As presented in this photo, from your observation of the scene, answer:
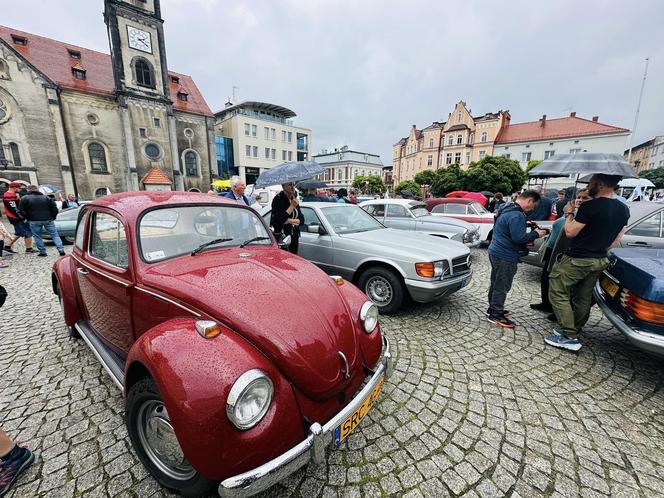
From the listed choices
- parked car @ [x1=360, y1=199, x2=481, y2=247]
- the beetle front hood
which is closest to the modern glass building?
parked car @ [x1=360, y1=199, x2=481, y2=247]

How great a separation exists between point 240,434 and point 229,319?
626 mm

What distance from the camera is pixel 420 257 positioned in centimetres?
400

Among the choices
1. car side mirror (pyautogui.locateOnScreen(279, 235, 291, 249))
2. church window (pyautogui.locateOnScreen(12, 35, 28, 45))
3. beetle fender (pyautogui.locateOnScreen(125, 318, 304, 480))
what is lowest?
beetle fender (pyautogui.locateOnScreen(125, 318, 304, 480))

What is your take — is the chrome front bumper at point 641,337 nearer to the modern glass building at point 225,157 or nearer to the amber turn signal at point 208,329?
the amber turn signal at point 208,329

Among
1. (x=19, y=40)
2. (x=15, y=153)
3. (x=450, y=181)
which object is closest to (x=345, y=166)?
(x=450, y=181)

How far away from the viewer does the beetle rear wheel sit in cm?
166

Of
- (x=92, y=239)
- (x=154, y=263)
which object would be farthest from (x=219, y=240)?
(x=92, y=239)

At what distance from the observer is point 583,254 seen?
3.25m

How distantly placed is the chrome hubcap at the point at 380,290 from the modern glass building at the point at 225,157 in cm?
4468

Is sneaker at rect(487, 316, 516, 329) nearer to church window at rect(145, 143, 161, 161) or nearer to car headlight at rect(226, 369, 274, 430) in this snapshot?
car headlight at rect(226, 369, 274, 430)

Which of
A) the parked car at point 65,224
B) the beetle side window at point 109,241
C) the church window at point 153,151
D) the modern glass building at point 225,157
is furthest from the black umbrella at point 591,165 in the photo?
the modern glass building at point 225,157

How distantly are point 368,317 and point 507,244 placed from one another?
2.72 metres

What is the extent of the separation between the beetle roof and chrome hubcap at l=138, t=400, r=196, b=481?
1.52 m

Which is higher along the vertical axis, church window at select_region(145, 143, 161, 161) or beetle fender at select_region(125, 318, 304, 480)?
church window at select_region(145, 143, 161, 161)
